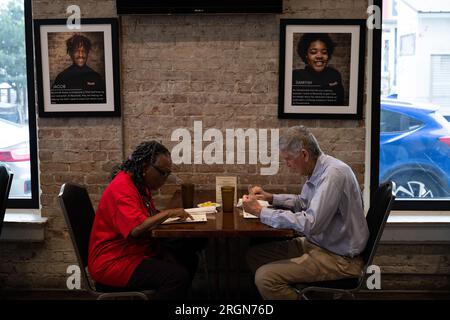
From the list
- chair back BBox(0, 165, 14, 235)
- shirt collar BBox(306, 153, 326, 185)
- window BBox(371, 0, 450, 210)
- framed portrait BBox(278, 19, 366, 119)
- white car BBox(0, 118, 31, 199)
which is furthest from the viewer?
white car BBox(0, 118, 31, 199)

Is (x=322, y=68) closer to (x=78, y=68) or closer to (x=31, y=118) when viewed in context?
(x=78, y=68)

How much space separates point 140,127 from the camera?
3.64 meters

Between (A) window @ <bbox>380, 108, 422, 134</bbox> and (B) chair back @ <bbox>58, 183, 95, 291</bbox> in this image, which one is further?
(A) window @ <bbox>380, 108, 422, 134</bbox>

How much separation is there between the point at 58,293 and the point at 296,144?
7.20 ft

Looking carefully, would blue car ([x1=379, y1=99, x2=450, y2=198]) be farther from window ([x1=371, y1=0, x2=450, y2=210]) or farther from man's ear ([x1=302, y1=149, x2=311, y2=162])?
man's ear ([x1=302, y1=149, x2=311, y2=162])

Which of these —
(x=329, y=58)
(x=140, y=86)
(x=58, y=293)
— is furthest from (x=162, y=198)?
(x=329, y=58)

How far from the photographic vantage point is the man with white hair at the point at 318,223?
8.17 feet

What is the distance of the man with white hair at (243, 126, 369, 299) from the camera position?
2.49 metres

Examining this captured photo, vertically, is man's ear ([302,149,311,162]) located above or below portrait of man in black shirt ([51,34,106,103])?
below

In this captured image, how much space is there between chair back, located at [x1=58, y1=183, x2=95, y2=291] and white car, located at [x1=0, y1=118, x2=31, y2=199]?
4.12ft

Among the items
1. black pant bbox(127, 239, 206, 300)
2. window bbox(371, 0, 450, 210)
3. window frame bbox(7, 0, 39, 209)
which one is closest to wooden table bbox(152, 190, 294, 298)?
black pant bbox(127, 239, 206, 300)

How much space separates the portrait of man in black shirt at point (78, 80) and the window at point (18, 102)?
335mm

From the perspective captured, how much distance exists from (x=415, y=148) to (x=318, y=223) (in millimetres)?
1691

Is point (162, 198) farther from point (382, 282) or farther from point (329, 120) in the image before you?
point (382, 282)
